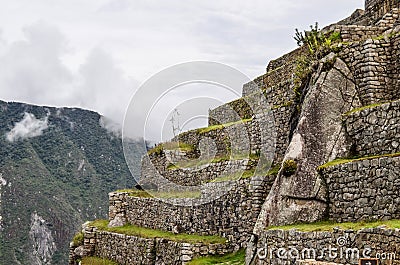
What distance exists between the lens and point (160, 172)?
82.5ft

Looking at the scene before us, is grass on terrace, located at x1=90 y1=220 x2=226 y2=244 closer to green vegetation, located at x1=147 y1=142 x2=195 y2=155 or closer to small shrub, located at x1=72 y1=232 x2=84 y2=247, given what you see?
small shrub, located at x1=72 y1=232 x2=84 y2=247

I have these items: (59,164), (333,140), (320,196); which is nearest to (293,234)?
(320,196)

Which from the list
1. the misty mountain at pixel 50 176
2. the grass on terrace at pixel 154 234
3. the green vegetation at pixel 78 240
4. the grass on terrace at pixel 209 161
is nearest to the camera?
the grass on terrace at pixel 154 234

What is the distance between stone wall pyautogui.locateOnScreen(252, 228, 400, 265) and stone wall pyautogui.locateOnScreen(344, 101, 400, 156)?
2617 millimetres

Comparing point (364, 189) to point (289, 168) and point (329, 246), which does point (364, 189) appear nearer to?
point (329, 246)

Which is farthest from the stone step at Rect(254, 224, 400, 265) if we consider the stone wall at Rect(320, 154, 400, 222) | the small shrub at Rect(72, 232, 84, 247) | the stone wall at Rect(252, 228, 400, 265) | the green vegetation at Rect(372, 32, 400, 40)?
the small shrub at Rect(72, 232, 84, 247)

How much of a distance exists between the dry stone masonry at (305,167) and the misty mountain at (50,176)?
2212cm

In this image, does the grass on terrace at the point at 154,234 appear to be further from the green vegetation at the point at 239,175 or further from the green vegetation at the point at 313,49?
the green vegetation at the point at 313,49

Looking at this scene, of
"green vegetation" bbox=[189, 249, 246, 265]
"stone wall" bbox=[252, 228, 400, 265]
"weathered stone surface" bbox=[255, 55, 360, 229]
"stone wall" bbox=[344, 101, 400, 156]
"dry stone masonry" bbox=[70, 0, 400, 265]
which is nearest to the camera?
"stone wall" bbox=[252, 228, 400, 265]

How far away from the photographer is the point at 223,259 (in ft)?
58.3

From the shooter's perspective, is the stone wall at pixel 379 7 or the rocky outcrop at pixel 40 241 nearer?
the stone wall at pixel 379 7

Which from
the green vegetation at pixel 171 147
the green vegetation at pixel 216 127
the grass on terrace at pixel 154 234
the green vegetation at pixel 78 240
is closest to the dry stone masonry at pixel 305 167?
the green vegetation at pixel 216 127

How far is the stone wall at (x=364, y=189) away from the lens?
40.6 ft

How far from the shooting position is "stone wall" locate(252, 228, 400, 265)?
10750mm
